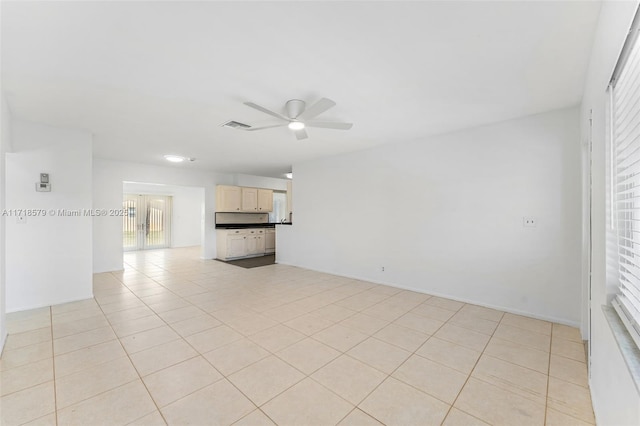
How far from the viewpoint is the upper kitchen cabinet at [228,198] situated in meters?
7.21

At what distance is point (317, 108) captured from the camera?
2572 mm

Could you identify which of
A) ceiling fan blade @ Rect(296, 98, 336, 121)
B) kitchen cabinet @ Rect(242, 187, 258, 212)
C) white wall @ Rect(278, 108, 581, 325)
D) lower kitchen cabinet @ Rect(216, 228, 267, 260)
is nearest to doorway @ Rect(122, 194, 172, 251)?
lower kitchen cabinet @ Rect(216, 228, 267, 260)

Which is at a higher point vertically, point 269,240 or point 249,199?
point 249,199

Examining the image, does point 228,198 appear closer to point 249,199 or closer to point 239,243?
point 249,199

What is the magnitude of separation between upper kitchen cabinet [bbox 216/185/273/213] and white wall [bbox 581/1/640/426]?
7.06 m

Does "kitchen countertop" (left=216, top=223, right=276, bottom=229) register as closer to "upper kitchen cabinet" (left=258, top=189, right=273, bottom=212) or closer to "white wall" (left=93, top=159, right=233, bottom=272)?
"upper kitchen cabinet" (left=258, top=189, right=273, bottom=212)

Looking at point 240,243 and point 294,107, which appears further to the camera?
point 240,243

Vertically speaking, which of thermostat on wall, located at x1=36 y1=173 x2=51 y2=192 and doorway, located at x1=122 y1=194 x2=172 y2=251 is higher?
thermostat on wall, located at x1=36 y1=173 x2=51 y2=192

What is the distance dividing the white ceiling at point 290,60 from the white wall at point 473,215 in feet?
1.47

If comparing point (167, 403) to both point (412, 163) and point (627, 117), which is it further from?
point (412, 163)

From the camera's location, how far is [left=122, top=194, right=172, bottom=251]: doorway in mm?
8609

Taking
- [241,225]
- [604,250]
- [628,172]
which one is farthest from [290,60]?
[241,225]

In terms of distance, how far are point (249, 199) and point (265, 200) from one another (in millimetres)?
573

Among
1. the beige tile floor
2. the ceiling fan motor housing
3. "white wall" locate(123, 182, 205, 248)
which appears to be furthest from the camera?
"white wall" locate(123, 182, 205, 248)
